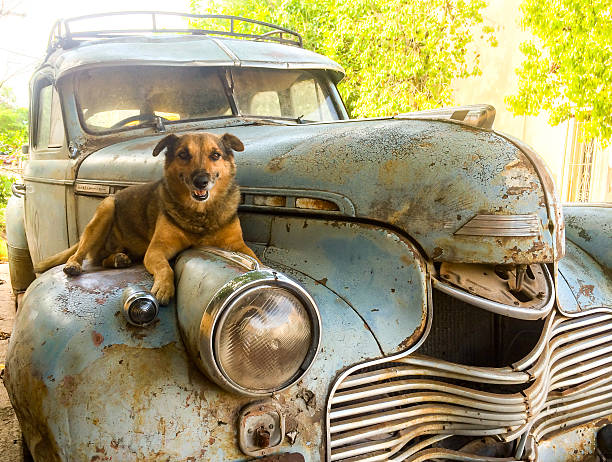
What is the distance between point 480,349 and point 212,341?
128cm

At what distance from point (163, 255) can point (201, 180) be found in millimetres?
319

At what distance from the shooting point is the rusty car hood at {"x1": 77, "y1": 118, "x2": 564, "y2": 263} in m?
2.00

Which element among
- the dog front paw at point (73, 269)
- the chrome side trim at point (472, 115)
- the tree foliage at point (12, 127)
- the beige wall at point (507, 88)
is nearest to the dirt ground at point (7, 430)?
the dog front paw at point (73, 269)

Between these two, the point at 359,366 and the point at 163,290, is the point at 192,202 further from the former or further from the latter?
the point at 359,366

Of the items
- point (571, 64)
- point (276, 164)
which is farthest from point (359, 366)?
point (571, 64)

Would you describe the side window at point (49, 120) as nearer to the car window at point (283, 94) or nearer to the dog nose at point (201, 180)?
the car window at point (283, 94)

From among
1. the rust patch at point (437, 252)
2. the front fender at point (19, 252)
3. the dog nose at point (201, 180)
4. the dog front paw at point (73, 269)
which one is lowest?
the front fender at point (19, 252)

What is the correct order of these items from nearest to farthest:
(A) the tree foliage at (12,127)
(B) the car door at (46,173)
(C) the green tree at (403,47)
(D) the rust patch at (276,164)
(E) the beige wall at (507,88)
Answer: (D) the rust patch at (276,164), (B) the car door at (46,173), (C) the green tree at (403,47), (A) the tree foliage at (12,127), (E) the beige wall at (507,88)

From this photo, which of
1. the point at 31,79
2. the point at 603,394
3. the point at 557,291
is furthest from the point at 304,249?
the point at 31,79

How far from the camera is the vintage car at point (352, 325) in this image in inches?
65.1

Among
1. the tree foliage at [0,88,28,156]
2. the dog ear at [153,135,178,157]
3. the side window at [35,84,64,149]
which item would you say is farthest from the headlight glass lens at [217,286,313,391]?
the tree foliage at [0,88,28,156]

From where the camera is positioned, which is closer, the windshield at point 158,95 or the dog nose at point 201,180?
the dog nose at point 201,180

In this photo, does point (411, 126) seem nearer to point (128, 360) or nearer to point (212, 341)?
point (212, 341)

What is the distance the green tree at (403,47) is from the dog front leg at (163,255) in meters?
9.51
